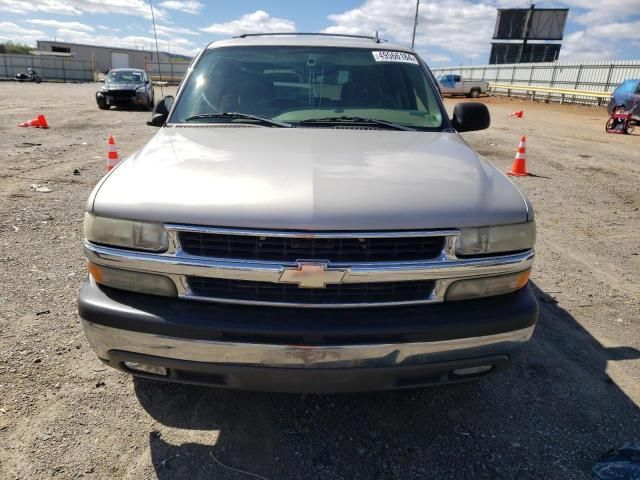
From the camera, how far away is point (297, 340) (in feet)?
6.31

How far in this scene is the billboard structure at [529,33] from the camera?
171ft

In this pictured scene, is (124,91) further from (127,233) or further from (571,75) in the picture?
(571,75)

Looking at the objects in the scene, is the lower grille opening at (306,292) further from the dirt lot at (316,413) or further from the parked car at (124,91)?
the parked car at (124,91)

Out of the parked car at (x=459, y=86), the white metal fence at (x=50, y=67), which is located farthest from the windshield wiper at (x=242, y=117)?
the white metal fence at (x=50, y=67)

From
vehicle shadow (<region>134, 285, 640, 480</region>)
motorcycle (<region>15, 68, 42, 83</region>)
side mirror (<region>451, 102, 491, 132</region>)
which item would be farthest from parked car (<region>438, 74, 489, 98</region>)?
motorcycle (<region>15, 68, 42, 83</region>)

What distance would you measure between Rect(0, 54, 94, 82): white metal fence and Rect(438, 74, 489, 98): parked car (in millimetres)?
38905

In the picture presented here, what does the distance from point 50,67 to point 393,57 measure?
190 ft

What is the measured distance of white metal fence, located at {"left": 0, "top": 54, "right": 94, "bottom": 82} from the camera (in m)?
49.0

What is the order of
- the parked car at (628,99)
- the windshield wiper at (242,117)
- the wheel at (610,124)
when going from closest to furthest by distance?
the windshield wiper at (242,117)
the wheel at (610,124)
the parked car at (628,99)

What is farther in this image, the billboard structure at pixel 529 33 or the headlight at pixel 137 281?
the billboard structure at pixel 529 33

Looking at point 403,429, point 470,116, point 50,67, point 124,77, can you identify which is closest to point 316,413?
point 403,429

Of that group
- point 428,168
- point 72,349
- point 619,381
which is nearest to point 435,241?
point 428,168

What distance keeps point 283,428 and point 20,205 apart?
5.13m

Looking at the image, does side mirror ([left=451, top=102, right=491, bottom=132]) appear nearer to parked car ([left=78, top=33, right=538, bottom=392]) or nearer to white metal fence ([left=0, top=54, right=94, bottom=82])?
parked car ([left=78, top=33, right=538, bottom=392])
